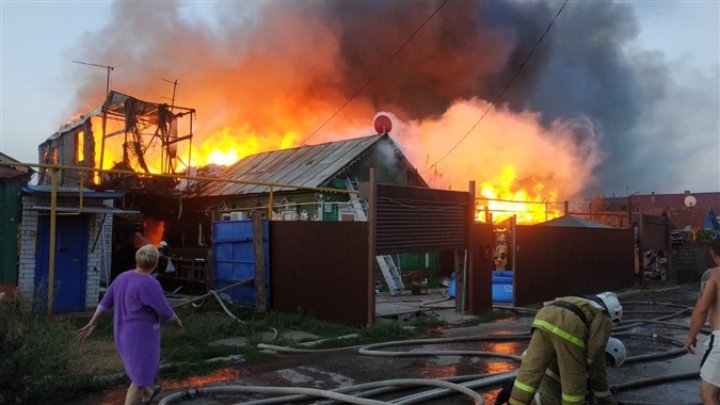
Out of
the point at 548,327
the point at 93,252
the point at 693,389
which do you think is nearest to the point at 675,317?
the point at 693,389

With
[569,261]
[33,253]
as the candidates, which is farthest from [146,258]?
[569,261]

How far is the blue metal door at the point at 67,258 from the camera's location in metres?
9.45

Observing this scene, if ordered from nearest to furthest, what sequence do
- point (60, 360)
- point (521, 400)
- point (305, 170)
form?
1. point (521, 400)
2. point (60, 360)
3. point (305, 170)

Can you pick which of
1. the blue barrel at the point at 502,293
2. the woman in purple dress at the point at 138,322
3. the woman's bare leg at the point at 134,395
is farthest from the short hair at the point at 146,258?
the blue barrel at the point at 502,293

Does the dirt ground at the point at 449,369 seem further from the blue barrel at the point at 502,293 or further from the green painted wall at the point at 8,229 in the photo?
the green painted wall at the point at 8,229

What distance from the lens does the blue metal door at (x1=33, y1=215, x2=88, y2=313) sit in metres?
9.45

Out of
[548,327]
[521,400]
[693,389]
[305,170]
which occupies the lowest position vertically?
[693,389]

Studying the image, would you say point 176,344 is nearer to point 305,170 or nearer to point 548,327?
point 548,327

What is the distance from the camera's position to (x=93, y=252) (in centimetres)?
1004

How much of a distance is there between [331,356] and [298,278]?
2818 mm

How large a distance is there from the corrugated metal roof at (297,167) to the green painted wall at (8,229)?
8.15 m

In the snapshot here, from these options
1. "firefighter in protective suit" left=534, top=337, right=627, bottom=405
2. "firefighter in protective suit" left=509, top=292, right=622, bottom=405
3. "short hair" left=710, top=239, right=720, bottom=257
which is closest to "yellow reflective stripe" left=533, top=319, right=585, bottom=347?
"firefighter in protective suit" left=509, top=292, right=622, bottom=405

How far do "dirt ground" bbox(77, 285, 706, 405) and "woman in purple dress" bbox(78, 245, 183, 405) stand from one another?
39.0 inches

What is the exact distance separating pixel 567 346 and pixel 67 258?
880 cm
